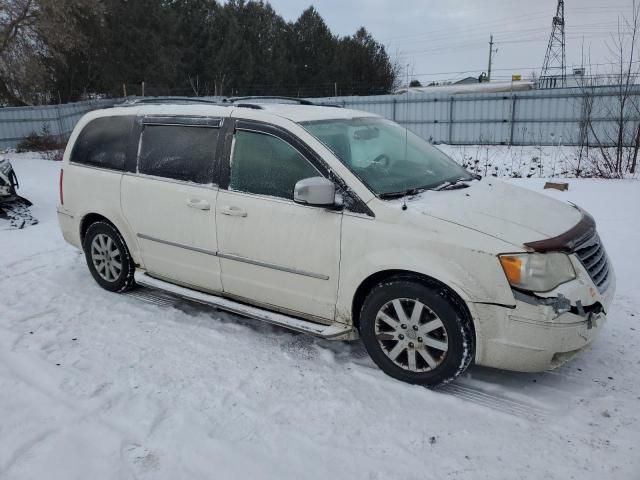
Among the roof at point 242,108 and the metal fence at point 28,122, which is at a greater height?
the metal fence at point 28,122

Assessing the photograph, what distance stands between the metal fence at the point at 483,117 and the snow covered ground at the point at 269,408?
16.4 m

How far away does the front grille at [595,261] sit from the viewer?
10.4ft

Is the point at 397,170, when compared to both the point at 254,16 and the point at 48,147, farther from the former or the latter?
the point at 254,16

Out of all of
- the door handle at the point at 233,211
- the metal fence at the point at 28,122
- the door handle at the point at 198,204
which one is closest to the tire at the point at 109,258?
the door handle at the point at 198,204

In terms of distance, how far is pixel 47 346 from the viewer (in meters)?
3.85

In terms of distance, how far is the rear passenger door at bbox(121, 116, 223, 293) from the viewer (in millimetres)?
4027

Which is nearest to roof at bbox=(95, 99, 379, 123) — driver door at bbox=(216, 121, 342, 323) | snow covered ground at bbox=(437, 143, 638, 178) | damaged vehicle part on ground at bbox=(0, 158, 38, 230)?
driver door at bbox=(216, 121, 342, 323)

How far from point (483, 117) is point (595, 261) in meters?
18.2

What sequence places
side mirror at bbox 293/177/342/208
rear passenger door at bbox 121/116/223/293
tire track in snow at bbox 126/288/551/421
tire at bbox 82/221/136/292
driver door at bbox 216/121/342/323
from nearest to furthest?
tire track in snow at bbox 126/288/551/421 < side mirror at bbox 293/177/342/208 < driver door at bbox 216/121/342/323 < rear passenger door at bbox 121/116/223/293 < tire at bbox 82/221/136/292

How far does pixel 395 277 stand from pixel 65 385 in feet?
7.30

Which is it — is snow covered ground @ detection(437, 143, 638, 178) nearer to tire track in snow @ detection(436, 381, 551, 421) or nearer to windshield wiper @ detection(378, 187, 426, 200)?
windshield wiper @ detection(378, 187, 426, 200)

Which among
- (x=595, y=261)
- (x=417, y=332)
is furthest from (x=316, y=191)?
(x=595, y=261)

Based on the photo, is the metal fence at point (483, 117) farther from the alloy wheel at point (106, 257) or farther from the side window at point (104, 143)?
the alloy wheel at point (106, 257)

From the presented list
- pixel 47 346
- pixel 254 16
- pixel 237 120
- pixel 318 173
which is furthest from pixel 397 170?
pixel 254 16
